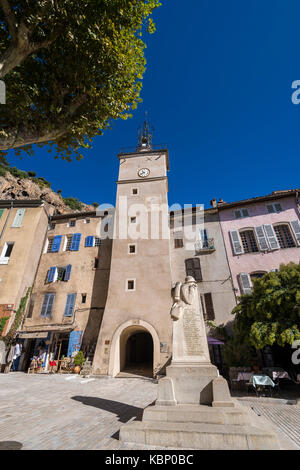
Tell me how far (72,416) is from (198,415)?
3298 mm

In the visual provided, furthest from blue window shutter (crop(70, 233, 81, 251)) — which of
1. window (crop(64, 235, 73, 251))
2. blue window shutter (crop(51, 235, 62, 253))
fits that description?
blue window shutter (crop(51, 235, 62, 253))

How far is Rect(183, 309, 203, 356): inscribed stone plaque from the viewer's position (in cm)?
503

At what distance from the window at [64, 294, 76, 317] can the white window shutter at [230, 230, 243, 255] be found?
12.9 metres

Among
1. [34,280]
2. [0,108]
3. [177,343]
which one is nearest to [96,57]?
[0,108]

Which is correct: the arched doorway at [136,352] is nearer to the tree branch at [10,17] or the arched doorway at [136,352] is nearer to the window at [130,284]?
the window at [130,284]

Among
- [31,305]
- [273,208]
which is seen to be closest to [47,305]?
[31,305]

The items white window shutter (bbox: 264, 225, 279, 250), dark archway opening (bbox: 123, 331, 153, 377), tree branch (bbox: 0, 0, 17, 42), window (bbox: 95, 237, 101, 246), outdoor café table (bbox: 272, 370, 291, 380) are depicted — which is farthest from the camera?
window (bbox: 95, 237, 101, 246)

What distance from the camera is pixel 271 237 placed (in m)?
15.7

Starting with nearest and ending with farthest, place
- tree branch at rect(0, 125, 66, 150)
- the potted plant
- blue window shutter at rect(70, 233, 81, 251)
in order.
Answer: tree branch at rect(0, 125, 66, 150) → the potted plant → blue window shutter at rect(70, 233, 81, 251)

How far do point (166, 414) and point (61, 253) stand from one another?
17.2m

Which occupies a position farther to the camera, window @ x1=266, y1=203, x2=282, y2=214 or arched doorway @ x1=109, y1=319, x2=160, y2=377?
window @ x1=266, y1=203, x2=282, y2=214

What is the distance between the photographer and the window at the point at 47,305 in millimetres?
16500

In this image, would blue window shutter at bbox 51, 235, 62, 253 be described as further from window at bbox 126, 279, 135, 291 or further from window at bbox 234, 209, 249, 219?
window at bbox 234, 209, 249, 219
